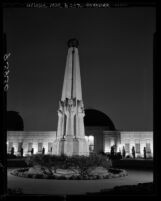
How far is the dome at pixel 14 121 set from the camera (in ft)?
191

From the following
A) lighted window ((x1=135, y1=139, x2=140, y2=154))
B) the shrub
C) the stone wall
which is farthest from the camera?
lighted window ((x1=135, y1=139, x2=140, y2=154))

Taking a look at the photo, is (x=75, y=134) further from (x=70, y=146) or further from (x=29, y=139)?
(x=29, y=139)

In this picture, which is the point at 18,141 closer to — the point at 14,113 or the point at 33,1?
the point at 14,113

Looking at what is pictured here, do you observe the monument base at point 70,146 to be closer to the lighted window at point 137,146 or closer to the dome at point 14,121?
→ the lighted window at point 137,146

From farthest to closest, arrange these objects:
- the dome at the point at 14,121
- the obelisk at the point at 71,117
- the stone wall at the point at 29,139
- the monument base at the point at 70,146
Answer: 1. the dome at the point at 14,121
2. the stone wall at the point at 29,139
3. the obelisk at the point at 71,117
4. the monument base at the point at 70,146

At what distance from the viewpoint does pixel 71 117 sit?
24.4m

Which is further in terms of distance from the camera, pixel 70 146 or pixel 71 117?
pixel 71 117

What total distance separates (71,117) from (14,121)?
36841mm

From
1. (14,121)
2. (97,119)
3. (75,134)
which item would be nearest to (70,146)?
(75,134)

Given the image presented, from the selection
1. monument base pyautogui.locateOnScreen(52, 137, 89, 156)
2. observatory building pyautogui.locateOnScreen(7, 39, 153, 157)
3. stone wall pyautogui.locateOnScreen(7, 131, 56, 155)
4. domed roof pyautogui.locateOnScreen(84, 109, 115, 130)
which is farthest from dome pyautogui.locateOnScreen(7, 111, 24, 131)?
monument base pyautogui.locateOnScreen(52, 137, 89, 156)

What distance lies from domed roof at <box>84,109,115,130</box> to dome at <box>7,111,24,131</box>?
1373 centimetres

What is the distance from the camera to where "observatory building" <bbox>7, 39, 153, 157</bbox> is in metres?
24.3

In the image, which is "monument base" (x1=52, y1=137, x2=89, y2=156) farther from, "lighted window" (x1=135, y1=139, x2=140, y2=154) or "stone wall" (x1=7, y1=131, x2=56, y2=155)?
"lighted window" (x1=135, y1=139, x2=140, y2=154)

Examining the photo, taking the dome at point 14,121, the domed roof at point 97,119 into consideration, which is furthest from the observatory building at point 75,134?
the dome at point 14,121
